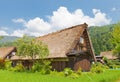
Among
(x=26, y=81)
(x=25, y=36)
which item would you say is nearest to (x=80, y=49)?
(x=25, y=36)

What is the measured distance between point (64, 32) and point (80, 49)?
4.73 metres

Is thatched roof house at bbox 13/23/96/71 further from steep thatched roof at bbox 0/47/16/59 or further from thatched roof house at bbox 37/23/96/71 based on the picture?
steep thatched roof at bbox 0/47/16/59

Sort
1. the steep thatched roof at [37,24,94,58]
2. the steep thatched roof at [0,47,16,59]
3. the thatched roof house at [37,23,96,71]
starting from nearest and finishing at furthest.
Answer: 1. the thatched roof house at [37,23,96,71]
2. the steep thatched roof at [37,24,94,58]
3. the steep thatched roof at [0,47,16,59]

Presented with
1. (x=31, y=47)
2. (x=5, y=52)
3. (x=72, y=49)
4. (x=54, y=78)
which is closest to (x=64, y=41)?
(x=72, y=49)

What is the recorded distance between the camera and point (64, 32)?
42781 mm

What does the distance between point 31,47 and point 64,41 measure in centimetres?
639

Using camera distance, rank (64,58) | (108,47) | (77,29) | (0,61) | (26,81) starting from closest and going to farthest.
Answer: (26,81)
(64,58)
(77,29)
(0,61)
(108,47)

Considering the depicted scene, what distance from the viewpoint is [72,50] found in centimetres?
3684

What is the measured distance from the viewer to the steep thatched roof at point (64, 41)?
37.0 meters

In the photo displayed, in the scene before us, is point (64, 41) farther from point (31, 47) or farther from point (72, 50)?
point (31, 47)

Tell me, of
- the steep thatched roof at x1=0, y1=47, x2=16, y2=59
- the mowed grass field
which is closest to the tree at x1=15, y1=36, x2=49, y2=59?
the mowed grass field

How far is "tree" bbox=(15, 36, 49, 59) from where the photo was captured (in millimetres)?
35438

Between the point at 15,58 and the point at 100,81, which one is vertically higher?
the point at 15,58

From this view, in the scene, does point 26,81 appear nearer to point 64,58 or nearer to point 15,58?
point 64,58
